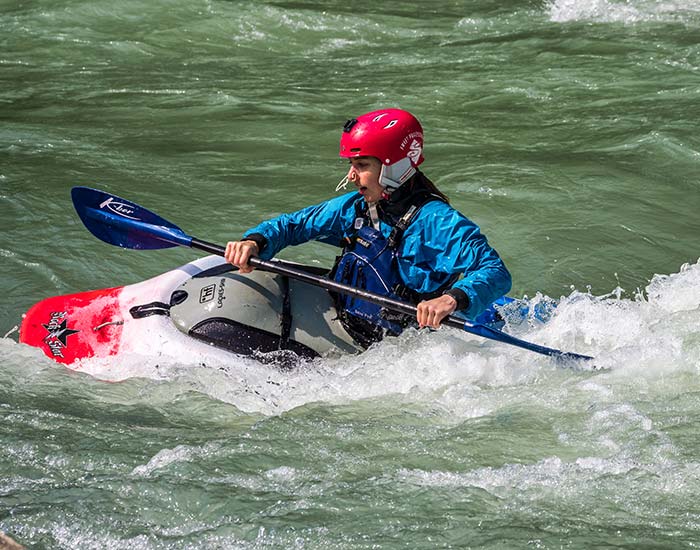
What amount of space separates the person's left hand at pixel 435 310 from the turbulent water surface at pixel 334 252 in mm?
423

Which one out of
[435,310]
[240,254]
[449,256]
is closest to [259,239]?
[240,254]

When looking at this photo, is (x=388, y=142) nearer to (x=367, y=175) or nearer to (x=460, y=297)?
(x=367, y=175)

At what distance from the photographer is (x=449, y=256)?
Result: 16.1 feet

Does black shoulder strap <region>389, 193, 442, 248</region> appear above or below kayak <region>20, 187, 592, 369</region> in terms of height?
above

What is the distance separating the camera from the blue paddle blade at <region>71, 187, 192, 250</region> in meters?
5.74

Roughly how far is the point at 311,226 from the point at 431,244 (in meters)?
0.67

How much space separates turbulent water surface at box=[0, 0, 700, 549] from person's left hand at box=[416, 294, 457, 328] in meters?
0.42

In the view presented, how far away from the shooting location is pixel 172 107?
32.1ft

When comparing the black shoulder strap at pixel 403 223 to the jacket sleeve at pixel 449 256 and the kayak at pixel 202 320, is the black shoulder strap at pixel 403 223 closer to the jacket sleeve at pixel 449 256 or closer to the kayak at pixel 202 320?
the jacket sleeve at pixel 449 256

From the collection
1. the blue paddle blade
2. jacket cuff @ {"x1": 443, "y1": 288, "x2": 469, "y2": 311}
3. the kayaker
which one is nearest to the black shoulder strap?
the kayaker

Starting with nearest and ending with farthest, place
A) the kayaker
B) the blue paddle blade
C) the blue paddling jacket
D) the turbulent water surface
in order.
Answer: the turbulent water surface
the blue paddling jacket
the kayaker
the blue paddle blade

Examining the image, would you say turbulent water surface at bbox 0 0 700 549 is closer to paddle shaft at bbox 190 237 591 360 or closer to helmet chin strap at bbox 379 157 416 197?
paddle shaft at bbox 190 237 591 360

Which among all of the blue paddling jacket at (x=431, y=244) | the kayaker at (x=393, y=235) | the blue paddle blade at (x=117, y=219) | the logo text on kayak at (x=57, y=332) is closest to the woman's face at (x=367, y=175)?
the kayaker at (x=393, y=235)

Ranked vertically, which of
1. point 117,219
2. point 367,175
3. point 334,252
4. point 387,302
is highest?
point 367,175
